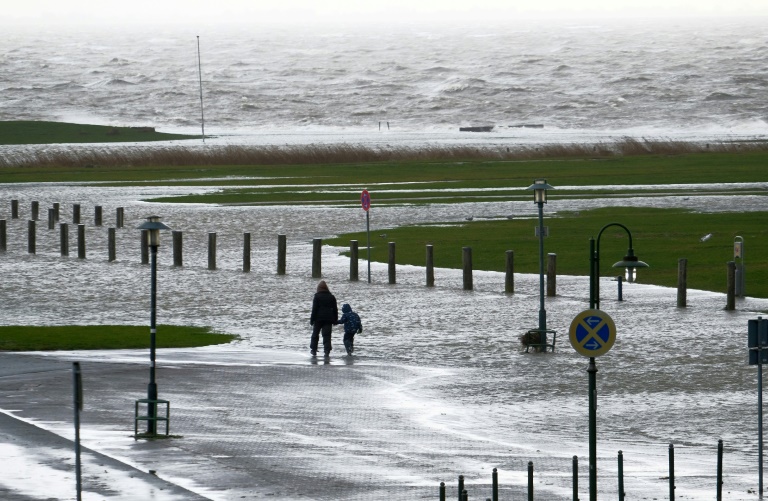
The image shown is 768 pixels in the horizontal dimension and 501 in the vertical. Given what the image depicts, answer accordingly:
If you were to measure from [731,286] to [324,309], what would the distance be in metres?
9.11

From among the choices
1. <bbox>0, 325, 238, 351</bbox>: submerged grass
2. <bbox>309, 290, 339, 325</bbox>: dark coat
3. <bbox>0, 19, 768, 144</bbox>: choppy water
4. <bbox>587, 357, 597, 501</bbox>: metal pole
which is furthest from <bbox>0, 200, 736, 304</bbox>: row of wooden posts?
<bbox>0, 19, 768, 144</bbox>: choppy water

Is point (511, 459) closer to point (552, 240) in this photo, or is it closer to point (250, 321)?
point (250, 321)

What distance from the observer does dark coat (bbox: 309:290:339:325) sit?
25.6 metres

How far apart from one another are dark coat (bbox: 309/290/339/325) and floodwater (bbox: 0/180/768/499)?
0.74 meters

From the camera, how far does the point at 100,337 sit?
2736 cm

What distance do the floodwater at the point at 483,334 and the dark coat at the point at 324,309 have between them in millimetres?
738

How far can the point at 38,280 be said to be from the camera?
3775cm

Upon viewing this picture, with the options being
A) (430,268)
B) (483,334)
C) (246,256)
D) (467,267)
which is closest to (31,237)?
(246,256)

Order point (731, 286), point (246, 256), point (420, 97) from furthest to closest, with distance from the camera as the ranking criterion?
point (420, 97) < point (246, 256) < point (731, 286)

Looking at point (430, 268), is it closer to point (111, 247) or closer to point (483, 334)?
point (483, 334)

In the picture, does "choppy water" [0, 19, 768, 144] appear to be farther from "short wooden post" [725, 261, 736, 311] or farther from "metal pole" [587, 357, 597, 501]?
"metal pole" [587, 357, 597, 501]

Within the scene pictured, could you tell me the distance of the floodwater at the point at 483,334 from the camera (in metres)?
18.0

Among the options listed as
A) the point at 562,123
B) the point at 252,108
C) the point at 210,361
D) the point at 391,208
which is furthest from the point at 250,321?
the point at 252,108

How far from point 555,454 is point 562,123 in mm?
125144
